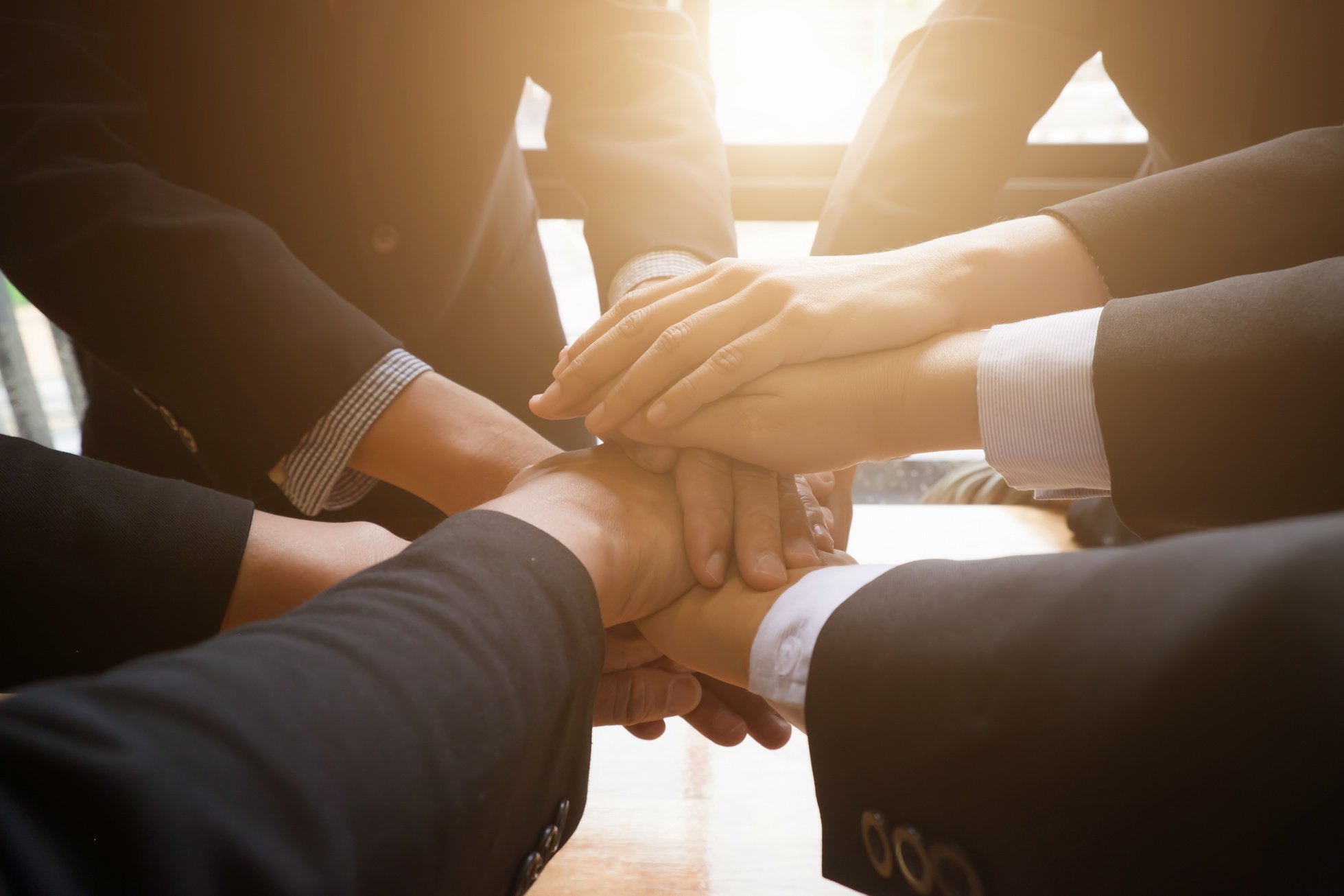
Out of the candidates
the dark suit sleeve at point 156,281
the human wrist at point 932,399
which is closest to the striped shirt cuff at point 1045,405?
the human wrist at point 932,399

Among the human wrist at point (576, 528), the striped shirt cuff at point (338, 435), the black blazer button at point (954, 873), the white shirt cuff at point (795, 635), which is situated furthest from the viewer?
the striped shirt cuff at point (338, 435)

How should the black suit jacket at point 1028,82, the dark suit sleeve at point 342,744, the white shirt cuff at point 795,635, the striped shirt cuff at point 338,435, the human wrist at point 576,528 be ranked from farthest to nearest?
the black suit jacket at point 1028,82 → the striped shirt cuff at point 338,435 → the human wrist at point 576,528 → the white shirt cuff at point 795,635 → the dark suit sleeve at point 342,744

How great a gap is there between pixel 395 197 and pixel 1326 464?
106cm

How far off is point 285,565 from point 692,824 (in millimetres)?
456

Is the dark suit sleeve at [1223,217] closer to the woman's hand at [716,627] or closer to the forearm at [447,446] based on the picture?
the woman's hand at [716,627]

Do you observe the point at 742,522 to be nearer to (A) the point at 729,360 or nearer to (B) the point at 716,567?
(B) the point at 716,567

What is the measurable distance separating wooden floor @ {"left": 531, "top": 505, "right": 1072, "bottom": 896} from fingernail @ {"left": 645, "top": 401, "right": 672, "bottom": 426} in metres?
0.38

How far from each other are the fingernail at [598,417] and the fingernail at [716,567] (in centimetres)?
18

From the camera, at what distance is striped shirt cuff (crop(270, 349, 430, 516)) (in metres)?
0.85

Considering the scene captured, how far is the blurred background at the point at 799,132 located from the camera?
2221 millimetres

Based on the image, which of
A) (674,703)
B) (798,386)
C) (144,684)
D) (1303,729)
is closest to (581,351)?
(798,386)

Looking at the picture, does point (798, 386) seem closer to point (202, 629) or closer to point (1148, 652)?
point (1148, 652)

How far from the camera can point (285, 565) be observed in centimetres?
70

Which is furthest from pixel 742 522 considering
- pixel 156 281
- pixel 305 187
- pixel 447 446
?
pixel 305 187
